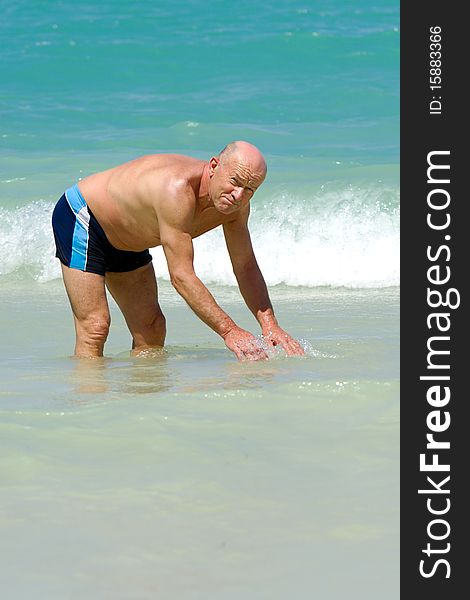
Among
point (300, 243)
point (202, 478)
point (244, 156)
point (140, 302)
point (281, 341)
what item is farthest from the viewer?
point (300, 243)

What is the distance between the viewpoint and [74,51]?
16.9m

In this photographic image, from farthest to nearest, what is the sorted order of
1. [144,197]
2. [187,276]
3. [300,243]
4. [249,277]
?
[300,243] < [249,277] < [144,197] < [187,276]

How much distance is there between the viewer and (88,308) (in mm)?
5586

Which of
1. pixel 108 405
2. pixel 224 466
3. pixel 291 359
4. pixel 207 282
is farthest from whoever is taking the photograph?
pixel 207 282

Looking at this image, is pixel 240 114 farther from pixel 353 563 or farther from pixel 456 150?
pixel 353 563

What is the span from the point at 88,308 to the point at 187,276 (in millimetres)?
815

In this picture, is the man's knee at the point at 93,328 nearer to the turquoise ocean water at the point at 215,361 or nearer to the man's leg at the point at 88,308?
the man's leg at the point at 88,308

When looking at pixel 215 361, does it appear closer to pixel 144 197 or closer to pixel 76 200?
pixel 144 197

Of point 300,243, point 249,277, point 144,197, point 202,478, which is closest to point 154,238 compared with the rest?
point 144,197

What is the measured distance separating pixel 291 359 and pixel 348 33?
12.7 meters

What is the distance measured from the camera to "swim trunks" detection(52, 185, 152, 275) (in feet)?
18.2

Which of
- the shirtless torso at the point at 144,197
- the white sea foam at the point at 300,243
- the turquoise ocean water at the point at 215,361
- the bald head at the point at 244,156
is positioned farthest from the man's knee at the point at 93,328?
the white sea foam at the point at 300,243

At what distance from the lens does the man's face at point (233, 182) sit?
4863mm

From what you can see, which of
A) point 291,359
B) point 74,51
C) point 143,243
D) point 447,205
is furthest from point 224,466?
point 74,51
